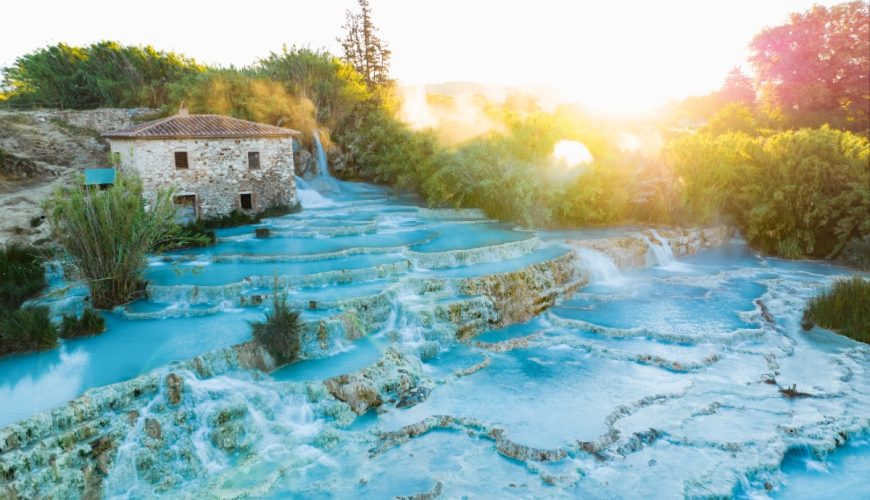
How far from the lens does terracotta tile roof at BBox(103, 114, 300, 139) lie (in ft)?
58.9

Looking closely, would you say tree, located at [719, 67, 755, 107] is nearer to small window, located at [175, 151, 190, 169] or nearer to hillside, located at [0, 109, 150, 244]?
small window, located at [175, 151, 190, 169]

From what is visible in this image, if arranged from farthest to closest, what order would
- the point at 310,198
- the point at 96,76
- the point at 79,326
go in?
the point at 96,76, the point at 310,198, the point at 79,326

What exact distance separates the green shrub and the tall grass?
171cm

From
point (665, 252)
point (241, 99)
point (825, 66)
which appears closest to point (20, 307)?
point (665, 252)

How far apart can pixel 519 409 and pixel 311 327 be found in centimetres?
386

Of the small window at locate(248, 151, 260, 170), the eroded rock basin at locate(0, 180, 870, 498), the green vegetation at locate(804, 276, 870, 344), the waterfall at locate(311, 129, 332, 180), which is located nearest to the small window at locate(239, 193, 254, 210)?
the small window at locate(248, 151, 260, 170)

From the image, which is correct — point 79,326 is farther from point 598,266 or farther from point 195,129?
point 598,266

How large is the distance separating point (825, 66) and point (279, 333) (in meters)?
31.0

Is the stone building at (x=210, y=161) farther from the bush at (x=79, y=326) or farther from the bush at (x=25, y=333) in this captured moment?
the bush at (x=25, y=333)

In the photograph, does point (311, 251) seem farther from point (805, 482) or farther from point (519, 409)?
point (805, 482)

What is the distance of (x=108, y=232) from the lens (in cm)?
1069

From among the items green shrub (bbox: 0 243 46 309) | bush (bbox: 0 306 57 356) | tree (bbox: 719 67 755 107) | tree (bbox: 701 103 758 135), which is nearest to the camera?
bush (bbox: 0 306 57 356)

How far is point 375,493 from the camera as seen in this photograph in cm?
641

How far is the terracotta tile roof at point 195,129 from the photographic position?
17.9 metres
